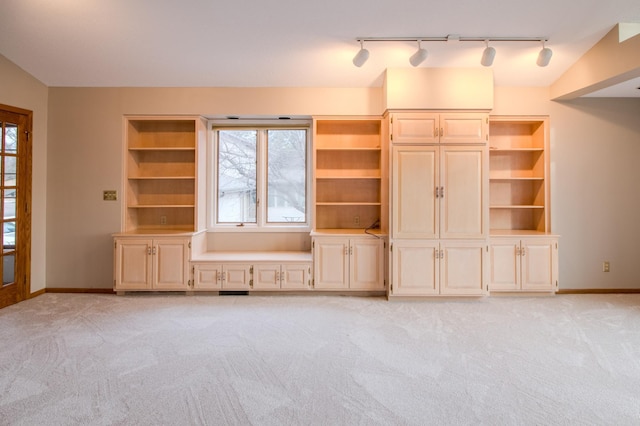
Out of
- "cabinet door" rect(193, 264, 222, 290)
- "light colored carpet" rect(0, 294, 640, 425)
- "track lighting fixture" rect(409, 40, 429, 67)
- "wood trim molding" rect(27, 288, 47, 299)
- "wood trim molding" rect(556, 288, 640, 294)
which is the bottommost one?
"light colored carpet" rect(0, 294, 640, 425)

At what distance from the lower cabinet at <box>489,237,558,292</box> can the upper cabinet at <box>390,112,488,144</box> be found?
1338 millimetres

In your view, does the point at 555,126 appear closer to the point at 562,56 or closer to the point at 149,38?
the point at 562,56

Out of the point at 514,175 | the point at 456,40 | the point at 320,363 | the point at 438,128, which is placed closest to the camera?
the point at 320,363

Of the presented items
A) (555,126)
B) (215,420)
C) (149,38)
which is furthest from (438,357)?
(149,38)

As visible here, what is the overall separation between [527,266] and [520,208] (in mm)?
858

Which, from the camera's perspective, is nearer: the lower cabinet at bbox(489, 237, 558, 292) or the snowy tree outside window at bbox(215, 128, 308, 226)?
the lower cabinet at bbox(489, 237, 558, 292)

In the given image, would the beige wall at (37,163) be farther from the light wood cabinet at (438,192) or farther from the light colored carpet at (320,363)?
the light wood cabinet at (438,192)

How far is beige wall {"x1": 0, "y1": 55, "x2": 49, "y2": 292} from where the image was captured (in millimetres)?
4203

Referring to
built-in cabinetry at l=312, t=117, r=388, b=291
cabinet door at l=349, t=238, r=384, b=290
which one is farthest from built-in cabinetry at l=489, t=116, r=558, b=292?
built-in cabinetry at l=312, t=117, r=388, b=291

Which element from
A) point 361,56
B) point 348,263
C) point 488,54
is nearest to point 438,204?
point 348,263

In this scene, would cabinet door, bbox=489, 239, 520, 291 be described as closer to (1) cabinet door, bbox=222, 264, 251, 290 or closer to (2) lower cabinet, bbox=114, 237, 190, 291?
(1) cabinet door, bbox=222, 264, 251, 290

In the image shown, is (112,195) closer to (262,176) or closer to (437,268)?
(262,176)

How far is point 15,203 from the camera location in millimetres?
4141

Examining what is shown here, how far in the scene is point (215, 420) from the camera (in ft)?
6.40
